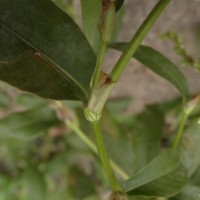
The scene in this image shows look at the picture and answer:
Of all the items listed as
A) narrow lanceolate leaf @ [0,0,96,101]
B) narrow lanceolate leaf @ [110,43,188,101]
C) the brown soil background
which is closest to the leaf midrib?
narrow lanceolate leaf @ [0,0,96,101]

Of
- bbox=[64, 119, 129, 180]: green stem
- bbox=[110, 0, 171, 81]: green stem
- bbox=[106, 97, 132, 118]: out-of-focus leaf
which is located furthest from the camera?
bbox=[106, 97, 132, 118]: out-of-focus leaf

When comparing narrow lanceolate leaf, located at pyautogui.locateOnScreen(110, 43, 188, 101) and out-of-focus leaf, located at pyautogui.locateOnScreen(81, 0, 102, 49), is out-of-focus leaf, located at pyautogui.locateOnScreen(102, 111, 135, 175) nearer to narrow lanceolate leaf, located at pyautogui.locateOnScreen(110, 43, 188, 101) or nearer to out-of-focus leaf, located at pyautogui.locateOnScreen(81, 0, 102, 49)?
narrow lanceolate leaf, located at pyautogui.locateOnScreen(110, 43, 188, 101)

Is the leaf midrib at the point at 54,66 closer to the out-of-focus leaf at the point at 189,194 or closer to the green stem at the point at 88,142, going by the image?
the out-of-focus leaf at the point at 189,194

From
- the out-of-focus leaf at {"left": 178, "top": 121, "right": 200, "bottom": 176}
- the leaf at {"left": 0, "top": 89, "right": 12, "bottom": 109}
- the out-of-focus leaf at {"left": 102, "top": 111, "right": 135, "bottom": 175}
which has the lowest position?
the leaf at {"left": 0, "top": 89, "right": 12, "bottom": 109}

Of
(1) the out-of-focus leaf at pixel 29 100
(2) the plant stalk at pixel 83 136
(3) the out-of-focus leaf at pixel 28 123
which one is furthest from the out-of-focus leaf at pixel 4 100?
(2) the plant stalk at pixel 83 136

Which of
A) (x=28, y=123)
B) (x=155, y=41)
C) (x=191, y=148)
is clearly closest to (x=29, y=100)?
(x=28, y=123)

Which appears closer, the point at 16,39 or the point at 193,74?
the point at 16,39

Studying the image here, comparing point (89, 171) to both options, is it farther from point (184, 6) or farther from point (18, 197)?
point (184, 6)

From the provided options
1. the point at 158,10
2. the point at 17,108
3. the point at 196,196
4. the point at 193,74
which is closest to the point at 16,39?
the point at 158,10
